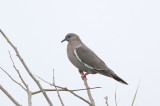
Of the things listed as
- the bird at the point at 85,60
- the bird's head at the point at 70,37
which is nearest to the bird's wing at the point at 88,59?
the bird at the point at 85,60

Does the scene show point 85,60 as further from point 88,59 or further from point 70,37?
point 70,37

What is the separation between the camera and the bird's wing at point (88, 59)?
22.1 feet

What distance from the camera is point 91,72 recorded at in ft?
21.8

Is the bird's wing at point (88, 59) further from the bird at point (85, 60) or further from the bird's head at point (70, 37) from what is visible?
the bird's head at point (70, 37)

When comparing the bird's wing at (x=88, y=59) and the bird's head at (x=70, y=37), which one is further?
the bird's head at (x=70, y=37)

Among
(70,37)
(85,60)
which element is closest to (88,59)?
(85,60)

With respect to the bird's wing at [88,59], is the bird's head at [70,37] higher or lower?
higher

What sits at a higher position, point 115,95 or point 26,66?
point 26,66

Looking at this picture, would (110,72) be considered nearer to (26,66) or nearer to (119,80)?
(119,80)

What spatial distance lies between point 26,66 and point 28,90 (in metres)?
0.18

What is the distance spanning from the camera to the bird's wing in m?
6.73

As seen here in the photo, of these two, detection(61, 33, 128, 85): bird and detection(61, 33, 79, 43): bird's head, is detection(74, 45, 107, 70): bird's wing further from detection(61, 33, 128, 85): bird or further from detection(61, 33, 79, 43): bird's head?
detection(61, 33, 79, 43): bird's head

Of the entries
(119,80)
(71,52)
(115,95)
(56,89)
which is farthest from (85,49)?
(56,89)

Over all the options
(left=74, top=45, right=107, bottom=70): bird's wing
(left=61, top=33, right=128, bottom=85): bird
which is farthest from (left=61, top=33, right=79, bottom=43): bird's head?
(left=74, top=45, right=107, bottom=70): bird's wing
